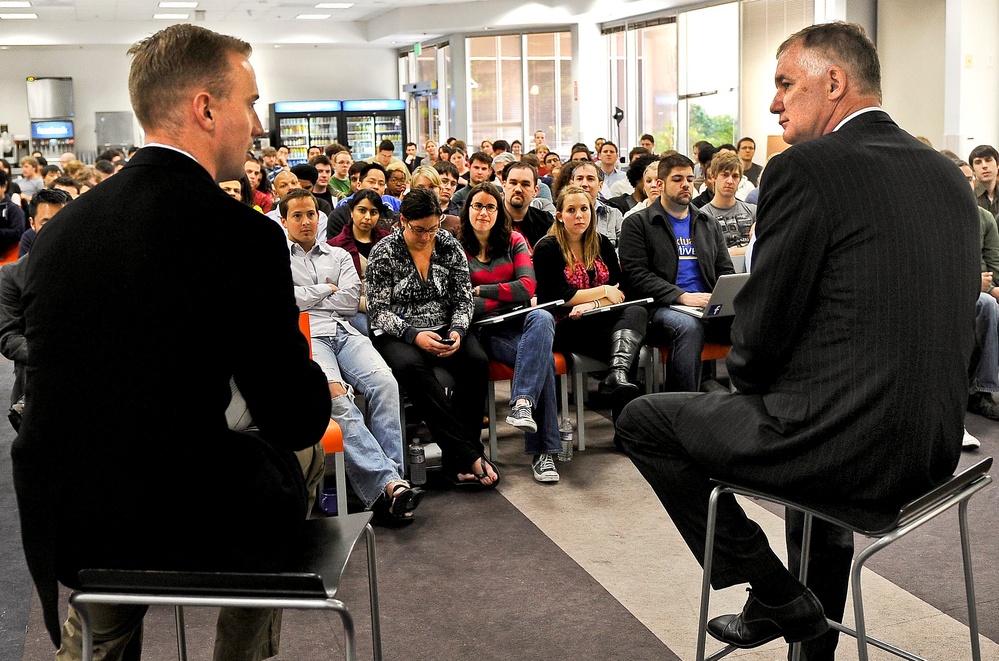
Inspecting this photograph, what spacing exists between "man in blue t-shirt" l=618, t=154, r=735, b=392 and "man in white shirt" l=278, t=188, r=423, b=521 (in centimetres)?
141

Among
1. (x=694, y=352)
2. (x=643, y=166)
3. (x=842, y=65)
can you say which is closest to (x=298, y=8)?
(x=643, y=166)

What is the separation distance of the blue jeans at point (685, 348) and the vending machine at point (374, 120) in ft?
60.8

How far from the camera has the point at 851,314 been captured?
1870mm

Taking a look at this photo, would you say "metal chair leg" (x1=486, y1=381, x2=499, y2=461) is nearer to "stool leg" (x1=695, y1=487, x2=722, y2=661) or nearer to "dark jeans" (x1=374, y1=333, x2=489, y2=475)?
"dark jeans" (x1=374, y1=333, x2=489, y2=475)

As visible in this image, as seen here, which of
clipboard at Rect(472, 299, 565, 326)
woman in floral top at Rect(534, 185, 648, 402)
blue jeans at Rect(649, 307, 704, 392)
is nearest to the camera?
clipboard at Rect(472, 299, 565, 326)

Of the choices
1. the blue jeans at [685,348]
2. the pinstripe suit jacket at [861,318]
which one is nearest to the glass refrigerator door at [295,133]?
the blue jeans at [685,348]

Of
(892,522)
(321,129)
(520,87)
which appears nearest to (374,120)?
(321,129)

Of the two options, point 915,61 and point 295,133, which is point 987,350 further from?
point 295,133

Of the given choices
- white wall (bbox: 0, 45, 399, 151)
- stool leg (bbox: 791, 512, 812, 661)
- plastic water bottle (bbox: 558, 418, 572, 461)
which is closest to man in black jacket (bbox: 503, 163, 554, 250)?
plastic water bottle (bbox: 558, 418, 572, 461)

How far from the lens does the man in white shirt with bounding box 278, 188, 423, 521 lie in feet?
12.9

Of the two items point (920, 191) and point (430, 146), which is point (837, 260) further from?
point (430, 146)

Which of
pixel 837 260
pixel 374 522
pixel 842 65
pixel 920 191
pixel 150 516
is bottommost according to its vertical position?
pixel 374 522

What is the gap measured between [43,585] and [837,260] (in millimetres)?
1472

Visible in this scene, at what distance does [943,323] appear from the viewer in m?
1.86
